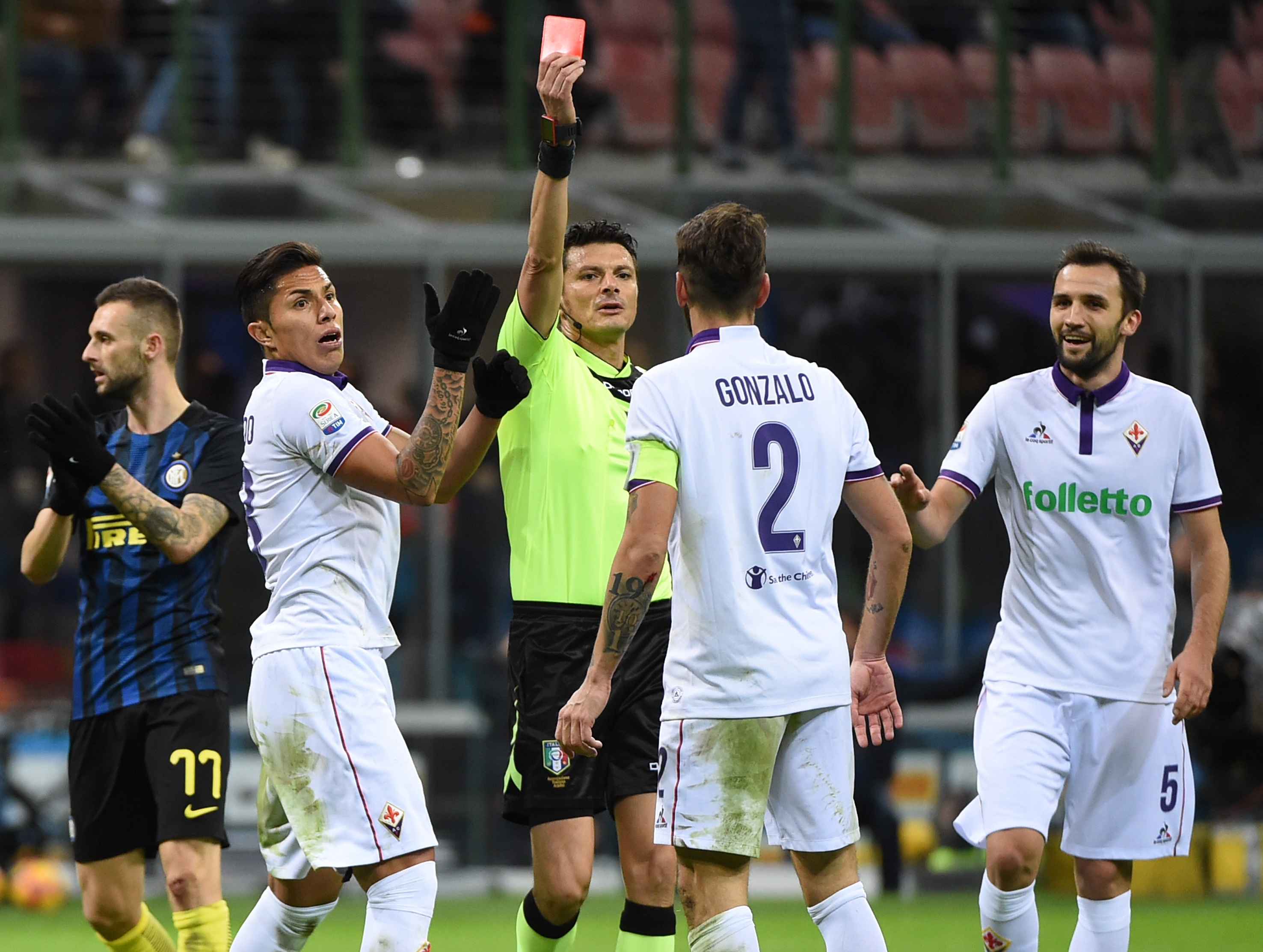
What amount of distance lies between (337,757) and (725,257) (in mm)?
1627

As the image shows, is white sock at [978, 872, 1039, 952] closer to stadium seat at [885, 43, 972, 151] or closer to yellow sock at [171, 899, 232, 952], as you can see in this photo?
yellow sock at [171, 899, 232, 952]

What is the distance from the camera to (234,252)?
12.1 m

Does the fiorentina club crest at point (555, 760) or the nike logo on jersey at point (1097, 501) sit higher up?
the nike logo on jersey at point (1097, 501)

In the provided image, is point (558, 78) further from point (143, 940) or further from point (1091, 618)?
point (143, 940)

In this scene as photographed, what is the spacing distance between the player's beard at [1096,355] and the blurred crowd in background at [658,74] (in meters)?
9.31

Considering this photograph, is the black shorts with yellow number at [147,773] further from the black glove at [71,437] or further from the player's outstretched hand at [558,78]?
the player's outstretched hand at [558,78]

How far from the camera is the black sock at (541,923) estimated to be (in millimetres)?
5410

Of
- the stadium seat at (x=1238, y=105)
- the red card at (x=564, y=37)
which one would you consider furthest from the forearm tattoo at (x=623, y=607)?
the stadium seat at (x=1238, y=105)

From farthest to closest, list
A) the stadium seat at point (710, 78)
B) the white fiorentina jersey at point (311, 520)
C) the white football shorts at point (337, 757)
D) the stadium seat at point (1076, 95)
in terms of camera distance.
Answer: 1. the stadium seat at point (1076, 95)
2. the stadium seat at point (710, 78)
3. the white fiorentina jersey at point (311, 520)
4. the white football shorts at point (337, 757)

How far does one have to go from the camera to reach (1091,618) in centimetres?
546

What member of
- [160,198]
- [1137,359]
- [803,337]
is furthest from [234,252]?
[1137,359]

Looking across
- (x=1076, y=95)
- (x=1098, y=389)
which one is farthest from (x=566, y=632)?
(x=1076, y=95)

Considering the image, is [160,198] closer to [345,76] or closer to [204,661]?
[345,76]

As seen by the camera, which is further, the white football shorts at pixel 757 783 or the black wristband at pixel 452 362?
the black wristband at pixel 452 362
